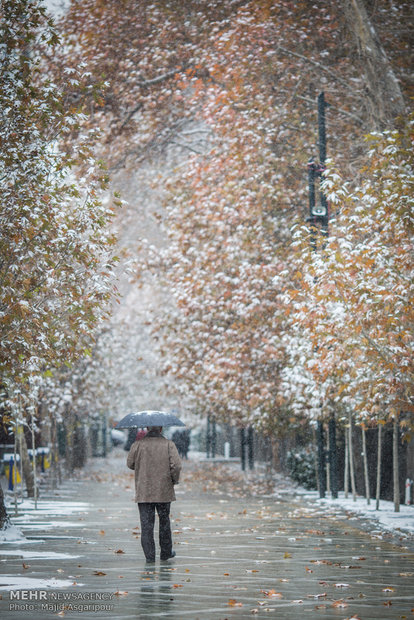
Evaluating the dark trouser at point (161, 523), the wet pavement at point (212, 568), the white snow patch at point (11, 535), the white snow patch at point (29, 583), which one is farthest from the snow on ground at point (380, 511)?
the white snow patch at point (29, 583)

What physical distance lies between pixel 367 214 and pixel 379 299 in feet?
6.46

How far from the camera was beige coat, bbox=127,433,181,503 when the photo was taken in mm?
12688

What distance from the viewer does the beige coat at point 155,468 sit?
12688mm

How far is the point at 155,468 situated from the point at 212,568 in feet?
4.85

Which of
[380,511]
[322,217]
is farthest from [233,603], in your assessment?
[322,217]

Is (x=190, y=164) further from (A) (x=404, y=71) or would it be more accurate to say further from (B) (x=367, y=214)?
(B) (x=367, y=214)

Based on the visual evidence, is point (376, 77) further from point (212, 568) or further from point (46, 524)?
point (212, 568)

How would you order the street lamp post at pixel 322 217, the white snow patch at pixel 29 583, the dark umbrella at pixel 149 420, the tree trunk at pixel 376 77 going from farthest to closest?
1. the street lamp post at pixel 322 217
2. the tree trunk at pixel 376 77
3. the dark umbrella at pixel 149 420
4. the white snow patch at pixel 29 583

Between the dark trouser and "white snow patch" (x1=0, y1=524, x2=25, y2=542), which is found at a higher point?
the dark trouser

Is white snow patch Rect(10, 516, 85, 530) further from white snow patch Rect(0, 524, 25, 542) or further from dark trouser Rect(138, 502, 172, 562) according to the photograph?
dark trouser Rect(138, 502, 172, 562)

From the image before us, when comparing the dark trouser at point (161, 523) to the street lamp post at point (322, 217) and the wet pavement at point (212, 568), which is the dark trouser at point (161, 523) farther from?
the street lamp post at point (322, 217)

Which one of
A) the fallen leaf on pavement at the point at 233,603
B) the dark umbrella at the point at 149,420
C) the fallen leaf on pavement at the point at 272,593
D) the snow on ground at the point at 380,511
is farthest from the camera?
the snow on ground at the point at 380,511

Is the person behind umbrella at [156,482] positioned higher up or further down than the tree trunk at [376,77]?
further down

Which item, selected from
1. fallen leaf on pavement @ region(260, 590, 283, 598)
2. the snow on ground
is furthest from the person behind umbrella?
the snow on ground
